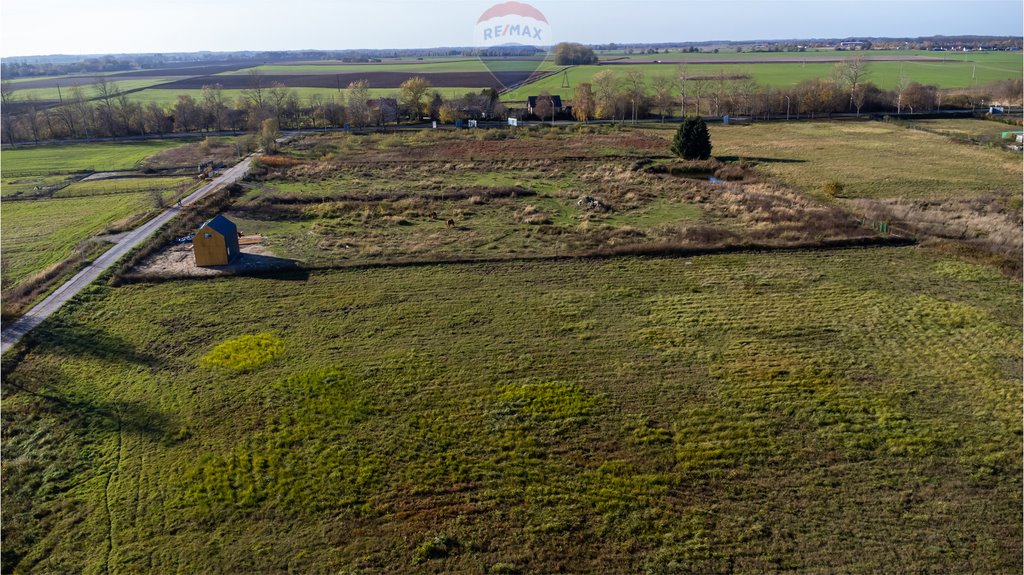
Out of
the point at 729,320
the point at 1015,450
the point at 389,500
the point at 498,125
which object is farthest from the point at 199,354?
the point at 498,125

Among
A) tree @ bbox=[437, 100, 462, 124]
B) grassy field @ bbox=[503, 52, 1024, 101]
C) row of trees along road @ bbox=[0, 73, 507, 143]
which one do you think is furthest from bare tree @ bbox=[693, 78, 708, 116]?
tree @ bbox=[437, 100, 462, 124]

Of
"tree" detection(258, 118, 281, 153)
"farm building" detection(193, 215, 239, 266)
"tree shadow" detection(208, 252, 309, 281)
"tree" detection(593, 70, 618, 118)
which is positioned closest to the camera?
"tree shadow" detection(208, 252, 309, 281)

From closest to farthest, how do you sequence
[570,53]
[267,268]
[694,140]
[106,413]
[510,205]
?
[106,413] < [267,268] < [510,205] < [694,140] < [570,53]

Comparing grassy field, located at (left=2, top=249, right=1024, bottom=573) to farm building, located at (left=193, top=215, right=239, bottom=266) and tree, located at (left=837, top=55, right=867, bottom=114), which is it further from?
tree, located at (left=837, top=55, right=867, bottom=114)

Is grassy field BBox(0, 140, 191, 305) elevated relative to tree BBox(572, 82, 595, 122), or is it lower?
lower

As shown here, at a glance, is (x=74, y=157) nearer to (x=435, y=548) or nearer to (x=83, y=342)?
(x=83, y=342)

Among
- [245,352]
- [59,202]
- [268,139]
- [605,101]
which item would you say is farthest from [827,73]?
[245,352]
